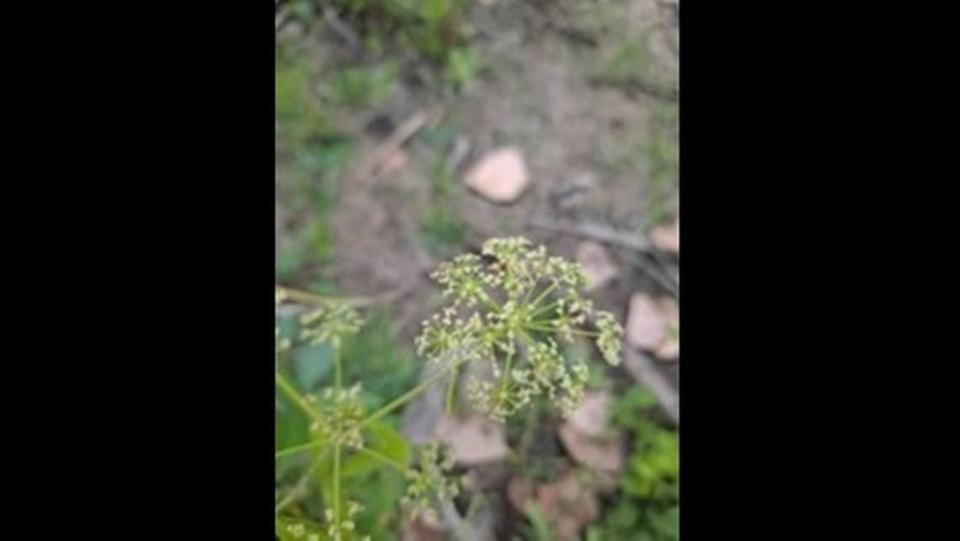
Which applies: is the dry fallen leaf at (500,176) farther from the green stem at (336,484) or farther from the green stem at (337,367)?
the green stem at (336,484)

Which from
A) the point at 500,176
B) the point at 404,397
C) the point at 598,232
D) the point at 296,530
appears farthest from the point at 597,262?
the point at 296,530

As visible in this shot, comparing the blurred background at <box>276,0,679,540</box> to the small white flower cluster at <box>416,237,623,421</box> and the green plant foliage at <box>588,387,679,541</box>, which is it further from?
the small white flower cluster at <box>416,237,623,421</box>

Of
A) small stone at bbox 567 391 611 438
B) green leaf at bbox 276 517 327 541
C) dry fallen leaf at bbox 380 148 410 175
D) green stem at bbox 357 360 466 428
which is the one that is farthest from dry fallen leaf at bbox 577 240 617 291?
green leaf at bbox 276 517 327 541

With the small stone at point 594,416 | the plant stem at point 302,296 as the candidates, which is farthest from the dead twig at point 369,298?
the small stone at point 594,416

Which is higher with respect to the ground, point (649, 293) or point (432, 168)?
point (432, 168)

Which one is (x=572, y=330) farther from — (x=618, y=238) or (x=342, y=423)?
(x=618, y=238)
